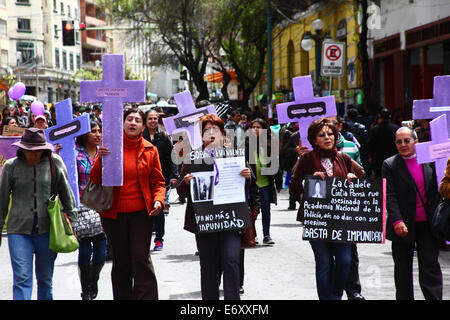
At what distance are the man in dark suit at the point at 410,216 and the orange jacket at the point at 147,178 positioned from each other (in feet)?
6.44

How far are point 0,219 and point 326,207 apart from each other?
2.75 meters

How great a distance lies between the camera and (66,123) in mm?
8820

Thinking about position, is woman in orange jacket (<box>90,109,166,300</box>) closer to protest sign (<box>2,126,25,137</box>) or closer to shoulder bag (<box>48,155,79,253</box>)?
shoulder bag (<box>48,155,79,253</box>)

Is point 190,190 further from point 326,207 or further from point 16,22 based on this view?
point 16,22

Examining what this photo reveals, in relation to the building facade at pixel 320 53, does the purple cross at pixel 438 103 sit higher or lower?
lower

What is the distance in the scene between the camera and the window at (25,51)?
7329cm

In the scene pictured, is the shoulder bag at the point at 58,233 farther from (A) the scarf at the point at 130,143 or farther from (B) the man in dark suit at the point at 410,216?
(B) the man in dark suit at the point at 410,216

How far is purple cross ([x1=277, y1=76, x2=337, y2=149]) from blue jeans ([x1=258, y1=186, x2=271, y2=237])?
10.4 feet

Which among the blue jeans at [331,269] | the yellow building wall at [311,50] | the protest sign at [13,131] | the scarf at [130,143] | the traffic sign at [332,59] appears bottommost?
the blue jeans at [331,269]

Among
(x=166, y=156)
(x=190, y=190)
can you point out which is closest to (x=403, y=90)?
(x=166, y=156)

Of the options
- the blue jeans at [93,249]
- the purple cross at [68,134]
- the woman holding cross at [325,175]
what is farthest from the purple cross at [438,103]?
the purple cross at [68,134]

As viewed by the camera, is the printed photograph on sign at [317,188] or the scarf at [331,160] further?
the scarf at [331,160]

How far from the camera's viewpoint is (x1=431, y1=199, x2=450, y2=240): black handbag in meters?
6.04
